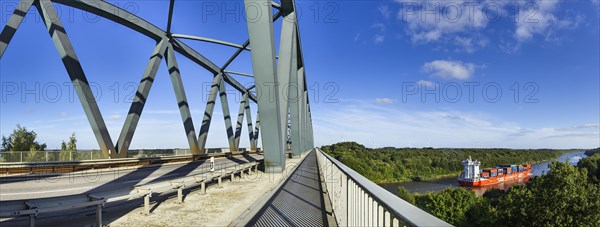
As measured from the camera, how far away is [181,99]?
24.1 metres

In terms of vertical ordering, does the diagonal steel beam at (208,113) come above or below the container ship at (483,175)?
above

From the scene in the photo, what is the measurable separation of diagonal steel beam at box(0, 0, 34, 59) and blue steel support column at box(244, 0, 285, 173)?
8413 mm

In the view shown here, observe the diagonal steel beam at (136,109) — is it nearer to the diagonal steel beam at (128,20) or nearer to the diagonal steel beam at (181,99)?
the diagonal steel beam at (128,20)

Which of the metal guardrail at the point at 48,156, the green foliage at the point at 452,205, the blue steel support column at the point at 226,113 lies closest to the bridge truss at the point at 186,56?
the metal guardrail at the point at 48,156

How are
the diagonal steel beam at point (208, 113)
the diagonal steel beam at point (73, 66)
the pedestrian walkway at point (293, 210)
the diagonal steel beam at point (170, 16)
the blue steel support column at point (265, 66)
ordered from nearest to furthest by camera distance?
the pedestrian walkway at point (293, 210) → the blue steel support column at point (265, 66) → the diagonal steel beam at point (73, 66) → the diagonal steel beam at point (170, 16) → the diagonal steel beam at point (208, 113)

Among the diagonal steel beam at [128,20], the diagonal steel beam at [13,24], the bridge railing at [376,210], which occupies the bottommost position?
the bridge railing at [376,210]

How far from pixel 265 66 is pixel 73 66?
9.42m

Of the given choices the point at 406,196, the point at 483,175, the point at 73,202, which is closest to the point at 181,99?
the point at 73,202

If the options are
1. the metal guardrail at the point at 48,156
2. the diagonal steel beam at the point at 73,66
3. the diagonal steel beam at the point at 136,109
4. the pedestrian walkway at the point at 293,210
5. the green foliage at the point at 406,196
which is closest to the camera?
the pedestrian walkway at the point at 293,210

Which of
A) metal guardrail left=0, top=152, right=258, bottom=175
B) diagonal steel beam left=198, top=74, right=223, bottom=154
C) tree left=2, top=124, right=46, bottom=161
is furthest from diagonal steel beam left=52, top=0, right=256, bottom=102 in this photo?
tree left=2, top=124, right=46, bottom=161

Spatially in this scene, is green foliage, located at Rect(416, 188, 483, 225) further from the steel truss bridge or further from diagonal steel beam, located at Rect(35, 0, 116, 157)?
diagonal steel beam, located at Rect(35, 0, 116, 157)

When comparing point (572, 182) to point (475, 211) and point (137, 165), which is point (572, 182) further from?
point (137, 165)

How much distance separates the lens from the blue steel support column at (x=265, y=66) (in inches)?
396

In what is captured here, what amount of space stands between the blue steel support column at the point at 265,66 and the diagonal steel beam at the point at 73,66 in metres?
8.80
